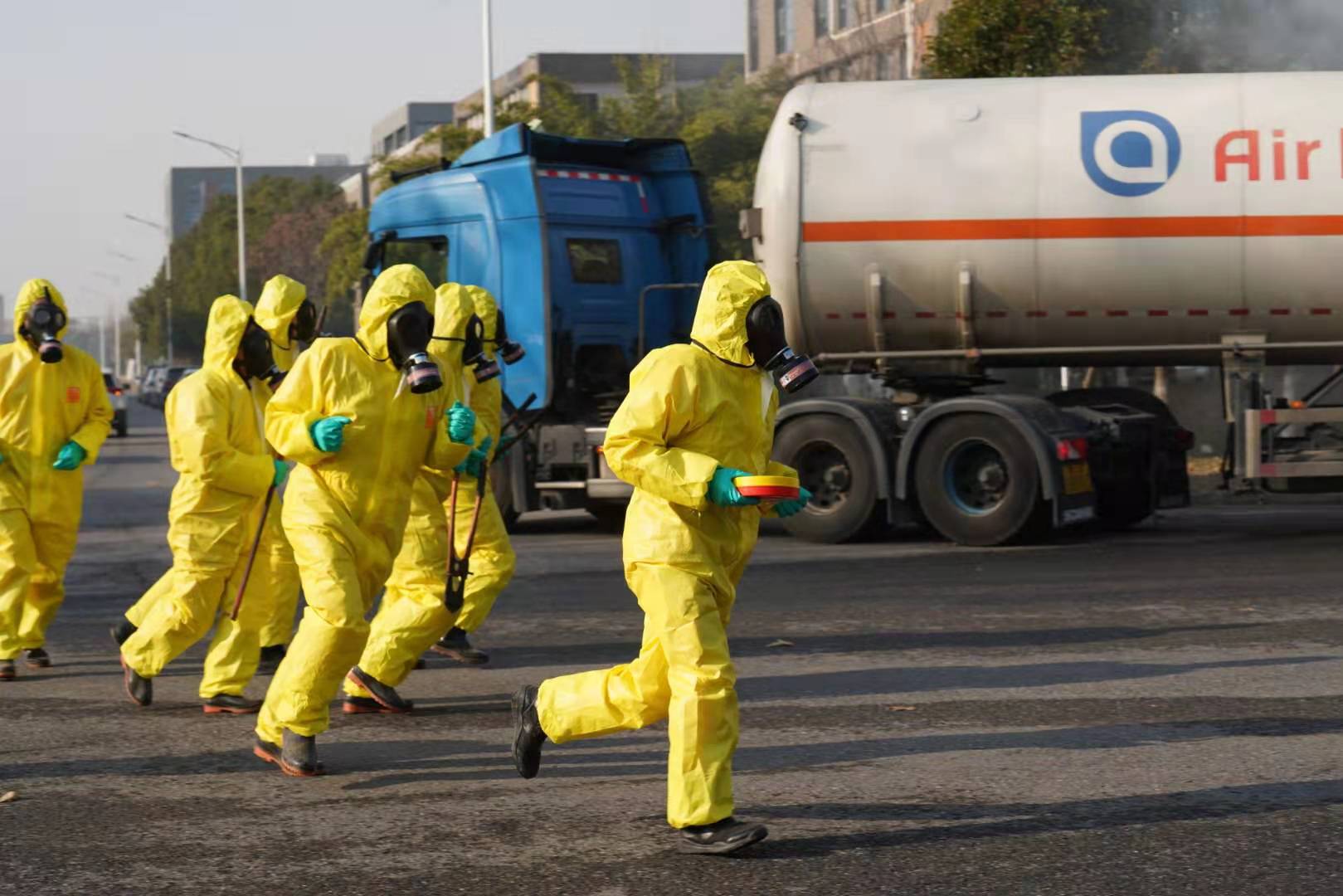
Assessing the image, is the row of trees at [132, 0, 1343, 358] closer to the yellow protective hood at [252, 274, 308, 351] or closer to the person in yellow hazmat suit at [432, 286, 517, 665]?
the person in yellow hazmat suit at [432, 286, 517, 665]

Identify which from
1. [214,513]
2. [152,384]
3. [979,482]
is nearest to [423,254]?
[979,482]

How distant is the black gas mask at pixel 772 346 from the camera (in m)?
5.78

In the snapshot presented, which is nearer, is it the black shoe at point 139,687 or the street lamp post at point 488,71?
the black shoe at point 139,687

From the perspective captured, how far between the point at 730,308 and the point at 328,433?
1.69 metres

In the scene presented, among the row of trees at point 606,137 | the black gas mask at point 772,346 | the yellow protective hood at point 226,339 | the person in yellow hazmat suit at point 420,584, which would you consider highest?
the row of trees at point 606,137

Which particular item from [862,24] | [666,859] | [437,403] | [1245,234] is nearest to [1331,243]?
[1245,234]

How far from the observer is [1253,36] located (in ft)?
66.4

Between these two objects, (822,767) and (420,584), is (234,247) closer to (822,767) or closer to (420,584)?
(420,584)

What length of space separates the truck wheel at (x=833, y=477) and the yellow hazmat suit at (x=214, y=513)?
267 inches

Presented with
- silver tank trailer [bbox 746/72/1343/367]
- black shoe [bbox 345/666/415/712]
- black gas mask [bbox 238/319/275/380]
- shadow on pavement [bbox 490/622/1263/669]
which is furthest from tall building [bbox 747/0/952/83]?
black shoe [bbox 345/666/415/712]

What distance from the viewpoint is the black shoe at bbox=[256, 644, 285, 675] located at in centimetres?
916

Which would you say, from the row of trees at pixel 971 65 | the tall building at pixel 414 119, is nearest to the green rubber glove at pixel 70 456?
the row of trees at pixel 971 65

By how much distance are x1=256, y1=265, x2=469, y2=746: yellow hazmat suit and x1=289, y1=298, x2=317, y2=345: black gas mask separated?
177 centimetres

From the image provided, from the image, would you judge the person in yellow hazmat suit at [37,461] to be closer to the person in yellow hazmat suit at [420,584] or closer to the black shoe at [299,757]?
the person in yellow hazmat suit at [420,584]
